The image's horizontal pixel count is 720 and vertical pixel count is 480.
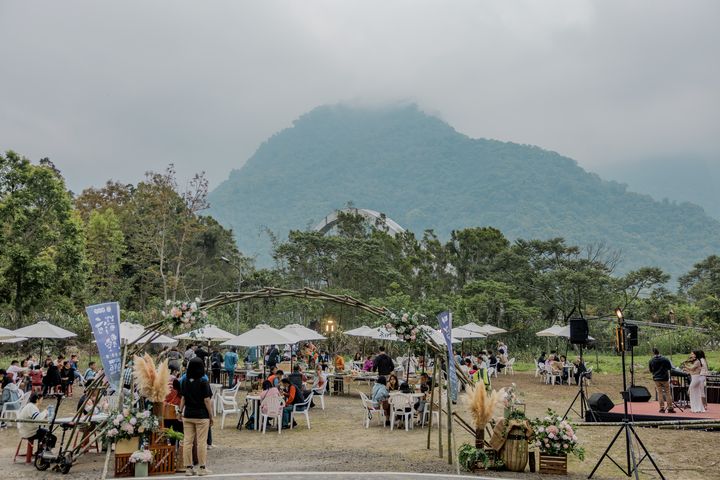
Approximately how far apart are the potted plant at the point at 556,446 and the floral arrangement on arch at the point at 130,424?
17.4 ft

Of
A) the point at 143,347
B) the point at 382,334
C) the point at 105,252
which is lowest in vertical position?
the point at 143,347

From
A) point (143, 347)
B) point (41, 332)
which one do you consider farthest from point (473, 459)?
point (41, 332)

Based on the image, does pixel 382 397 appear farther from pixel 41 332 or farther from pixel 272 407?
pixel 41 332

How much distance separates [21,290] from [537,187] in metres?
173

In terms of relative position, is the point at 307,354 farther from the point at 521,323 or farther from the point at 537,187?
the point at 537,187

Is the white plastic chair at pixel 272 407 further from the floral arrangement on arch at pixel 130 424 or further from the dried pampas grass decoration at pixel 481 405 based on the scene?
the dried pampas grass decoration at pixel 481 405

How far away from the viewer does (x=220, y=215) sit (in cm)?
18200

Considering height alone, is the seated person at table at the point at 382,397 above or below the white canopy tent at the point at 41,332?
below

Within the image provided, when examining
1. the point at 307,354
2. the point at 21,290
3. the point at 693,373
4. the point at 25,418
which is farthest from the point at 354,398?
the point at 21,290

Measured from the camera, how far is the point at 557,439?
8805 mm

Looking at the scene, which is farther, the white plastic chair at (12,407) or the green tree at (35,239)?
the green tree at (35,239)

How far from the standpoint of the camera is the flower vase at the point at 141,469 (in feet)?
27.2

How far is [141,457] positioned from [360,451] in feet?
12.0

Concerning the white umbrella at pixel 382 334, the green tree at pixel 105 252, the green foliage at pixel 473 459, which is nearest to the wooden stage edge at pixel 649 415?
the white umbrella at pixel 382 334
